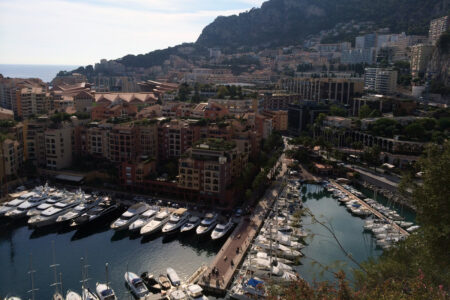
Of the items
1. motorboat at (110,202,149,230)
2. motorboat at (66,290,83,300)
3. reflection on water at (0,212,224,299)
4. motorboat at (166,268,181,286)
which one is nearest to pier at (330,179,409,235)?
reflection on water at (0,212,224,299)

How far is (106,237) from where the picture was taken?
2583 cm

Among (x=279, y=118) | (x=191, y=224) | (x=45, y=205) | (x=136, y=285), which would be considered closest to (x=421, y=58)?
(x=279, y=118)

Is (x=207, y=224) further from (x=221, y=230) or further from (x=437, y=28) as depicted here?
(x=437, y=28)

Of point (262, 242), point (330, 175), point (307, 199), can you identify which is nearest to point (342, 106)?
point (330, 175)

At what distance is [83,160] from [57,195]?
713 centimetres

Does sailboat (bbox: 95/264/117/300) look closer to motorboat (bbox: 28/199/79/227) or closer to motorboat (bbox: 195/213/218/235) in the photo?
motorboat (bbox: 195/213/218/235)

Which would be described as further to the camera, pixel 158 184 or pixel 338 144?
pixel 338 144

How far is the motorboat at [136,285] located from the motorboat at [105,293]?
915 mm

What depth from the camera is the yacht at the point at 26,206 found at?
27.8 meters

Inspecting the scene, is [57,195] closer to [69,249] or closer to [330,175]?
[69,249]

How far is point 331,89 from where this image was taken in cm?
6369

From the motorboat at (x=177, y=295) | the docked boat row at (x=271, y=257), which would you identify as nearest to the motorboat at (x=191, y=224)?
the docked boat row at (x=271, y=257)

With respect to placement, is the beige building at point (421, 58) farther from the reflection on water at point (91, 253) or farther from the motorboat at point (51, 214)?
the motorboat at point (51, 214)

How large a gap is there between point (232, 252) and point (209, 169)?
797 cm
